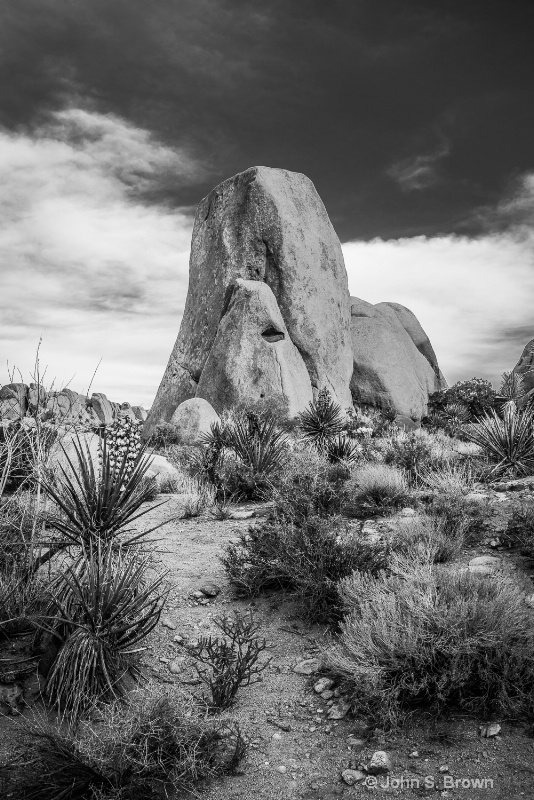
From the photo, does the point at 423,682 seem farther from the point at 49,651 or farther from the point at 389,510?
the point at 389,510

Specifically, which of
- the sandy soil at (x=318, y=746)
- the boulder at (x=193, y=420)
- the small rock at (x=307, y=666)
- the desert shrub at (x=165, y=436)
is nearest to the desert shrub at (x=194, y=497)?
the sandy soil at (x=318, y=746)

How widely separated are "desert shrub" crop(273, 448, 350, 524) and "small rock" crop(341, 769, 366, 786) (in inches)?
134

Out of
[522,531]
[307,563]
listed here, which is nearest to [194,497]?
[307,563]

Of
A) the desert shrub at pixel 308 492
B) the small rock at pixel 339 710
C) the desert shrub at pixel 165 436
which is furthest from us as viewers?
the desert shrub at pixel 165 436

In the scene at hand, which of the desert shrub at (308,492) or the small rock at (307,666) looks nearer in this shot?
the small rock at (307,666)

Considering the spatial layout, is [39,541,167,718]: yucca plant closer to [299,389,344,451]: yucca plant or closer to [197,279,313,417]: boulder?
[299,389,344,451]: yucca plant

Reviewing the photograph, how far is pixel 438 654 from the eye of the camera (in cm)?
409

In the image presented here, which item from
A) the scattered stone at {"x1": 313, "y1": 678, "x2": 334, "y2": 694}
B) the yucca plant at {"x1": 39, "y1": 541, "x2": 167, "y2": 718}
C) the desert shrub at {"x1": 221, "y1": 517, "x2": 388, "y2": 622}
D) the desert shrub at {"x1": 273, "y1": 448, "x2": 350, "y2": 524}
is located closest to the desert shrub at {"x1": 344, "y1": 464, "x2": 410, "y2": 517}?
the desert shrub at {"x1": 273, "y1": 448, "x2": 350, "y2": 524}

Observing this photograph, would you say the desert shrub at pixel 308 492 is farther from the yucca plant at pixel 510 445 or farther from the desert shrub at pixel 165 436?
the desert shrub at pixel 165 436

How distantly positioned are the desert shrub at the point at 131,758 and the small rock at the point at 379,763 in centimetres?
75

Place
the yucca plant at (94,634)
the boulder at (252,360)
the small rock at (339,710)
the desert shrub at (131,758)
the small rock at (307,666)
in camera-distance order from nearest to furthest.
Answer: the desert shrub at (131,758) → the small rock at (339,710) → the yucca plant at (94,634) → the small rock at (307,666) → the boulder at (252,360)

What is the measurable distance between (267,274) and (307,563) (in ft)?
64.1

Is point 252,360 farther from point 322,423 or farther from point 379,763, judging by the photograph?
point 379,763

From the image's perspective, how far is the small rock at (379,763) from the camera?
3426 mm
